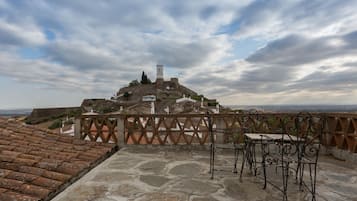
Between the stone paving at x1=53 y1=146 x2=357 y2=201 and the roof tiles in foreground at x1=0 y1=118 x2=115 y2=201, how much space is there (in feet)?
0.54

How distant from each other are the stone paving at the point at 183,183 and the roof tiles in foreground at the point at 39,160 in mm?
163

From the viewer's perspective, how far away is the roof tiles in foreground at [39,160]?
2418 mm

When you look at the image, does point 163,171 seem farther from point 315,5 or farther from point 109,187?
point 315,5

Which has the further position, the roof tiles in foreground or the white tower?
the white tower

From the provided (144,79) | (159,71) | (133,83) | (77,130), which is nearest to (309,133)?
(77,130)

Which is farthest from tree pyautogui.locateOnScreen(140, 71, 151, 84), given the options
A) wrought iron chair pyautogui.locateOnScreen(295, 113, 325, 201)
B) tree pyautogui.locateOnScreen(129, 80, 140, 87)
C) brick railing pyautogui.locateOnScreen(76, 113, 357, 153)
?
wrought iron chair pyautogui.locateOnScreen(295, 113, 325, 201)

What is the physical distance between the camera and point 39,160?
10.5ft

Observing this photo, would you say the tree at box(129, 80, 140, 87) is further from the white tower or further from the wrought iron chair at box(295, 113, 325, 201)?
the wrought iron chair at box(295, 113, 325, 201)

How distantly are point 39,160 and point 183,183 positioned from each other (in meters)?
2.00

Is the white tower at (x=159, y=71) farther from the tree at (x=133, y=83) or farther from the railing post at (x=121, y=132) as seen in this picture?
the railing post at (x=121, y=132)

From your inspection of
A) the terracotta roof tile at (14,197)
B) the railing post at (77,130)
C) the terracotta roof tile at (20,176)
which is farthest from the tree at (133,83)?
the terracotta roof tile at (14,197)

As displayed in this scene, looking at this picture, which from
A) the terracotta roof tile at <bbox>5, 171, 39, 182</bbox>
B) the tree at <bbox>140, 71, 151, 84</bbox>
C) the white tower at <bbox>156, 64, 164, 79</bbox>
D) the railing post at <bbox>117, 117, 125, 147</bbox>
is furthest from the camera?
the tree at <bbox>140, 71, 151, 84</bbox>

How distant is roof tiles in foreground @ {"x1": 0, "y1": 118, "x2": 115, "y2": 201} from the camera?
2.42 m

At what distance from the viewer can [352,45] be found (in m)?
7.61
